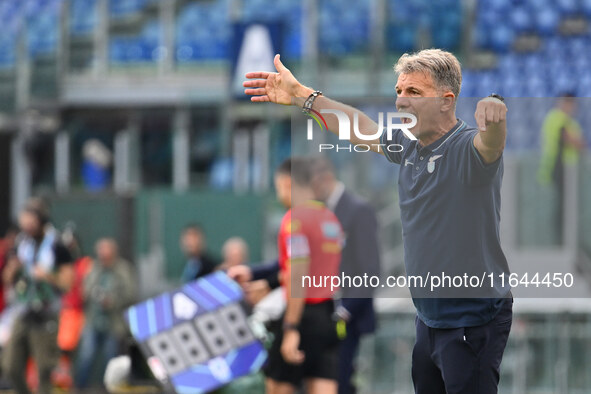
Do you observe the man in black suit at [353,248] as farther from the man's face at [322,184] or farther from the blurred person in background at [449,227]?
the blurred person in background at [449,227]

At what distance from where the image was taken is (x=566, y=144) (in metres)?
7.43

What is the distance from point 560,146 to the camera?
292 inches

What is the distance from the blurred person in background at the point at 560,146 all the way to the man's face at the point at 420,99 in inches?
27.1

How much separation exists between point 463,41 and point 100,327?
22.6ft

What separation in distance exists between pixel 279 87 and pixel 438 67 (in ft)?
2.05

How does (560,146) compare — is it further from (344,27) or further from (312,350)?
(344,27)

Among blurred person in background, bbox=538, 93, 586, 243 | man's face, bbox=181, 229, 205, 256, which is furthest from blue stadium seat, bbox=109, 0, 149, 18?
blurred person in background, bbox=538, 93, 586, 243

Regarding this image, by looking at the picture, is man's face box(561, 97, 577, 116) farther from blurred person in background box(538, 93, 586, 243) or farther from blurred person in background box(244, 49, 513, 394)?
blurred person in background box(244, 49, 513, 394)

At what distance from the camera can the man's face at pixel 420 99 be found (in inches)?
145

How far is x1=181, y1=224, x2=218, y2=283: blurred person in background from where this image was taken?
1208cm

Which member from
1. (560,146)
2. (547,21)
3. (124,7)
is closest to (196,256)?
(560,146)

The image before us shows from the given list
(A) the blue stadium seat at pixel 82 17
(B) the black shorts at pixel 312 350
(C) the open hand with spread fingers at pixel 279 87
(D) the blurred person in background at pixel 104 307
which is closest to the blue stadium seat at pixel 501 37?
(A) the blue stadium seat at pixel 82 17

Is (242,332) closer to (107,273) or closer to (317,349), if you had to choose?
(317,349)

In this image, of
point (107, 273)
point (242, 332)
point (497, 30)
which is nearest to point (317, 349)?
point (242, 332)
